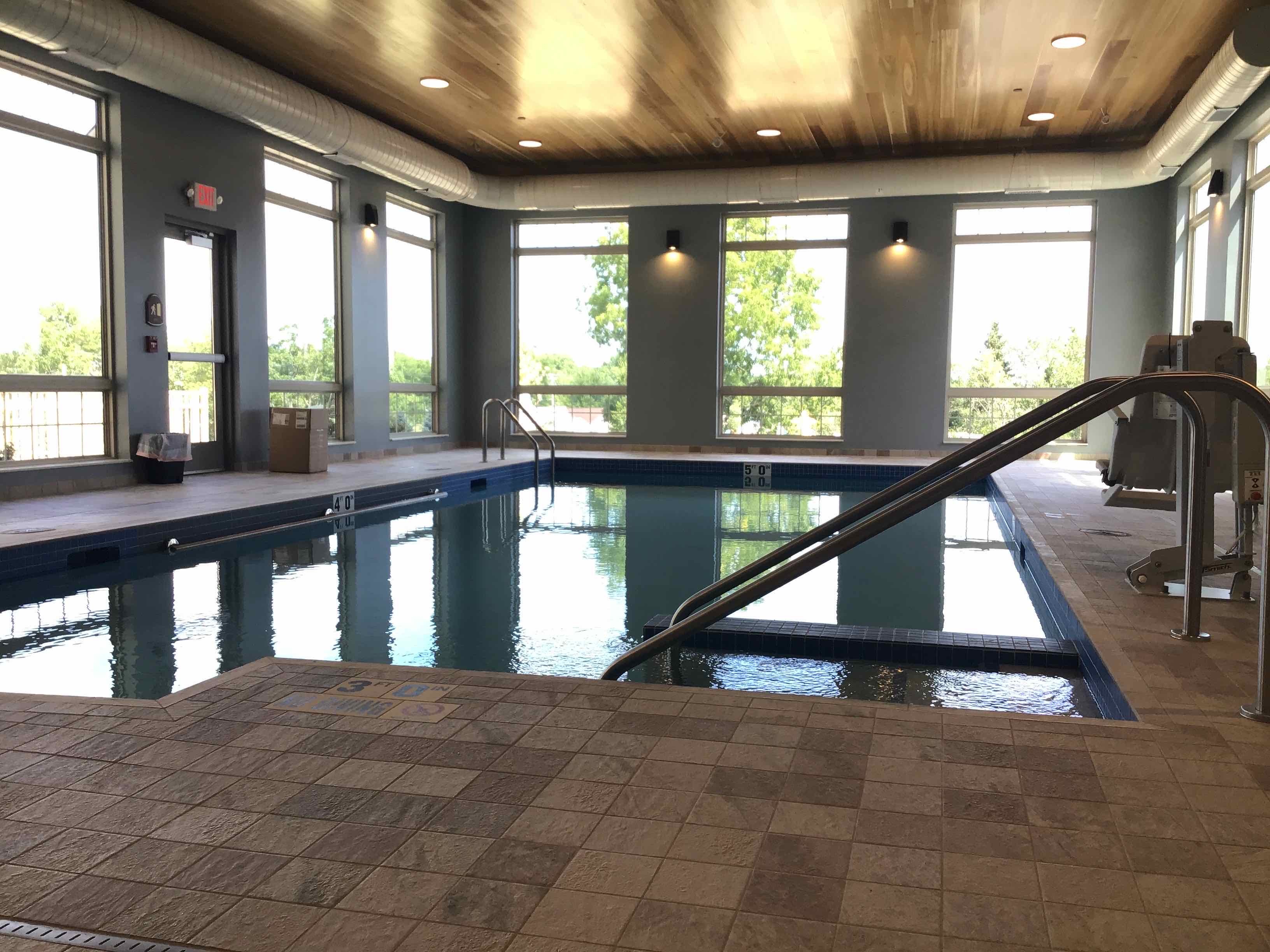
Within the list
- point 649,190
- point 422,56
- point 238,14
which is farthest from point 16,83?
point 649,190

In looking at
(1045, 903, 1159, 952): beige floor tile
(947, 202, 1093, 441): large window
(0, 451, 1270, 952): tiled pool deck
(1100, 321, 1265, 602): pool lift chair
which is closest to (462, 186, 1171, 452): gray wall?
(947, 202, 1093, 441): large window

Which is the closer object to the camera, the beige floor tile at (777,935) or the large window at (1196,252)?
the beige floor tile at (777,935)

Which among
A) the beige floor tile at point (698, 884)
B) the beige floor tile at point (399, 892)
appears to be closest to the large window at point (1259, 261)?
the beige floor tile at point (698, 884)

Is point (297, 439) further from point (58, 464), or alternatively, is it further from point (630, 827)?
point (630, 827)

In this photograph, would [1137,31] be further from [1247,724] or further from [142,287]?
[142,287]

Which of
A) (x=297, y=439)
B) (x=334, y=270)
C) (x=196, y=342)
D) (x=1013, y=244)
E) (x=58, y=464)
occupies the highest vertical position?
(x=1013, y=244)

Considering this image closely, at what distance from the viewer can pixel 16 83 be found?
19.8ft

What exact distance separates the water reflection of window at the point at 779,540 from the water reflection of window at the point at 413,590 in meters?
1.19

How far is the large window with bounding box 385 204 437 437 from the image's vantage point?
1041 centimetres

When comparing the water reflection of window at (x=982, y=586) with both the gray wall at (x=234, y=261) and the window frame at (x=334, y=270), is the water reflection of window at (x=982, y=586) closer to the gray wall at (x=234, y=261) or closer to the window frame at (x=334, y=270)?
the gray wall at (x=234, y=261)

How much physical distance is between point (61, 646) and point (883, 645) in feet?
9.33

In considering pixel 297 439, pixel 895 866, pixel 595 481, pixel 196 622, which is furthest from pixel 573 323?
pixel 895 866

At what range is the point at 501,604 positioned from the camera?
4.23 metres

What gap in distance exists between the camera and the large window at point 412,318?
1041cm
